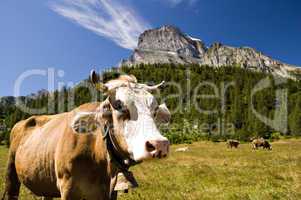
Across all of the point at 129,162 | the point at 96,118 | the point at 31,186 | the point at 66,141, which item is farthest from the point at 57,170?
the point at 31,186

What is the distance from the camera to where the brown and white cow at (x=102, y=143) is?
4961 mm

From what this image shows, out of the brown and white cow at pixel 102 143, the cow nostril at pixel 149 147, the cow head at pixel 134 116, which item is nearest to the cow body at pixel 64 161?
the brown and white cow at pixel 102 143

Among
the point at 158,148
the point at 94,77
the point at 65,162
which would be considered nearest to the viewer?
the point at 158,148

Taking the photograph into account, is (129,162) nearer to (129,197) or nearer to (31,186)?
(31,186)

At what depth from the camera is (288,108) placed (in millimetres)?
178875

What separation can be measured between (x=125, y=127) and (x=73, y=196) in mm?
1743

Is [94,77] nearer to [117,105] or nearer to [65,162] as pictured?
[117,105]

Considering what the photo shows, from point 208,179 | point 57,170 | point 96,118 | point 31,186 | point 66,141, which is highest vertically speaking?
point 96,118

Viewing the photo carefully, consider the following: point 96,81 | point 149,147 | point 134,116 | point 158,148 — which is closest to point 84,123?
point 96,81

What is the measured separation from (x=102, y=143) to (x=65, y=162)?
773 millimetres

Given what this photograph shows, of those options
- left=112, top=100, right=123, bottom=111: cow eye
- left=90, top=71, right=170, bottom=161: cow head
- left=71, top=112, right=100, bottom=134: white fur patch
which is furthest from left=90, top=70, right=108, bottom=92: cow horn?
left=71, top=112, right=100, bottom=134: white fur patch

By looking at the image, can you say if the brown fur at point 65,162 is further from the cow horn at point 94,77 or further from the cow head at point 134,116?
the cow horn at point 94,77

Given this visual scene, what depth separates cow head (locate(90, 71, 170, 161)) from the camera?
4.56 m

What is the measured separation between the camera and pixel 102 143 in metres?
5.89
